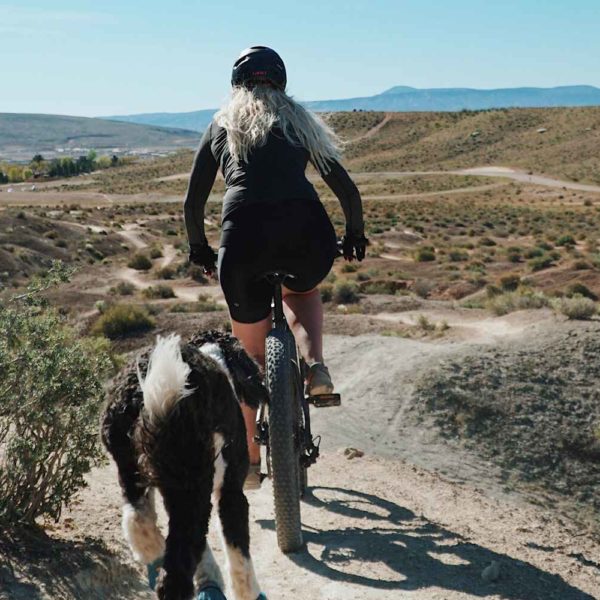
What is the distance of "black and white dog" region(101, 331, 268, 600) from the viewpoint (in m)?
2.97

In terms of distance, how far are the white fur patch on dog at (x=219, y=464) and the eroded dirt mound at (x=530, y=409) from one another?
15.1 ft

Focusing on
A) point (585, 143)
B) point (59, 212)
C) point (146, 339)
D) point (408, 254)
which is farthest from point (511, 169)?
point (146, 339)

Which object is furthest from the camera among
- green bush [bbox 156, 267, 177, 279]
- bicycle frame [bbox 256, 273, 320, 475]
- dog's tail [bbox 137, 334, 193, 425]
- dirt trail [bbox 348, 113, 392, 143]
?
dirt trail [bbox 348, 113, 392, 143]

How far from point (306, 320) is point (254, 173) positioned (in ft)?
3.28

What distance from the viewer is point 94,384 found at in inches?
186

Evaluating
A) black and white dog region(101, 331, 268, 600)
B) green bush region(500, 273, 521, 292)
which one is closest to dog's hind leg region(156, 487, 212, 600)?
black and white dog region(101, 331, 268, 600)

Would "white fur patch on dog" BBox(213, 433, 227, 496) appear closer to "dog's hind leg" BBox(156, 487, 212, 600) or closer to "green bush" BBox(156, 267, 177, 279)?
"dog's hind leg" BBox(156, 487, 212, 600)

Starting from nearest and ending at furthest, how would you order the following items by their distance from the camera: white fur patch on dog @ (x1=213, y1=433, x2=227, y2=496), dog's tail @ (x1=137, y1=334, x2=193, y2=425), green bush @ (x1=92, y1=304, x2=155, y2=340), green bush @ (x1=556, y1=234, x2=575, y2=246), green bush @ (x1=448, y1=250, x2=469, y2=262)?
dog's tail @ (x1=137, y1=334, x2=193, y2=425) < white fur patch on dog @ (x1=213, y1=433, x2=227, y2=496) < green bush @ (x1=92, y1=304, x2=155, y2=340) < green bush @ (x1=448, y1=250, x2=469, y2=262) < green bush @ (x1=556, y1=234, x2=575, y2=246)

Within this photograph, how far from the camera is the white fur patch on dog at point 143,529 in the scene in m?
3.42

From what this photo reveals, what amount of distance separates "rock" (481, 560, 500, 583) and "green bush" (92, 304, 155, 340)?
877 cm

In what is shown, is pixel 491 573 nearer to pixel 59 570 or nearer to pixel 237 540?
pixel 237 540

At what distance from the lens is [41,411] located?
447 cm

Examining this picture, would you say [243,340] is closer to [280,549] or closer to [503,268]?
[280,549]

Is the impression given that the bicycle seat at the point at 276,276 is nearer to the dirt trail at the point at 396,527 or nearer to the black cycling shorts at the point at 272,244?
the black cycling shorts at the point at 272,244
